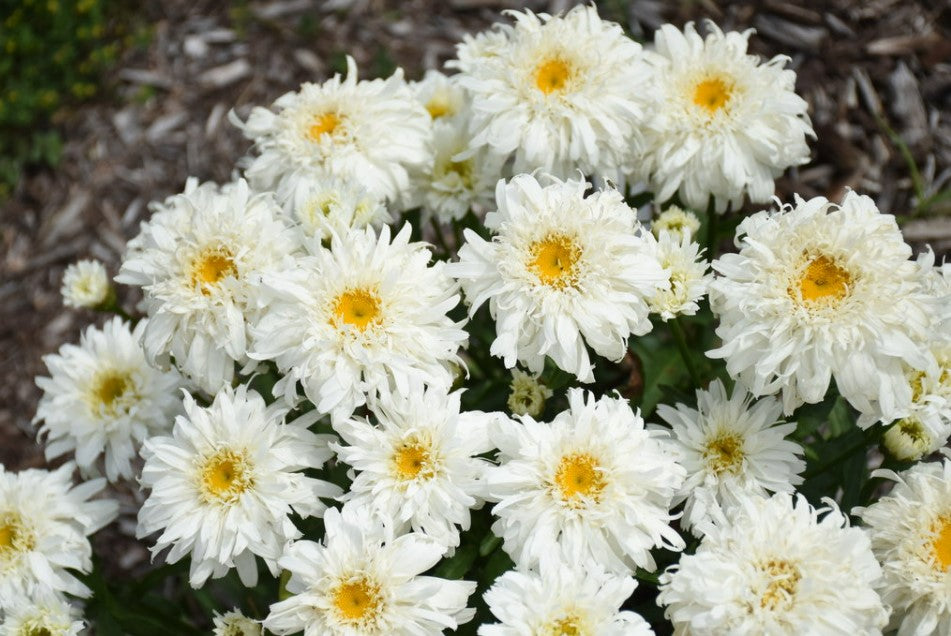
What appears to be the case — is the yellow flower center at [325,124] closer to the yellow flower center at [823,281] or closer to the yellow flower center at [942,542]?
the yellow flower center at [823,281]

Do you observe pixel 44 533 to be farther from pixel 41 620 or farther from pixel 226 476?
pixel 226 476

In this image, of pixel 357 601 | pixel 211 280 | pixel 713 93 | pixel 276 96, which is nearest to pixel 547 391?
pixel 357 601

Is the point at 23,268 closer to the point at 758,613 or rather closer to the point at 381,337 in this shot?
the point at 381,337

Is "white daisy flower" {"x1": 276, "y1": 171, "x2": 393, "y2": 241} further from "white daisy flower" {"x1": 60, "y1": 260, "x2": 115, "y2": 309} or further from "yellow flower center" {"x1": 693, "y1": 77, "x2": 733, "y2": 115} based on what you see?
"yellow flower center" {"x1": 693, "y1": 77, "x2": 733, "y2": 115}

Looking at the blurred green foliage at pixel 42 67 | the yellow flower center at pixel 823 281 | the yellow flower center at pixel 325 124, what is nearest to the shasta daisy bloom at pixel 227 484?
the yellow flower center at pixel 325 124

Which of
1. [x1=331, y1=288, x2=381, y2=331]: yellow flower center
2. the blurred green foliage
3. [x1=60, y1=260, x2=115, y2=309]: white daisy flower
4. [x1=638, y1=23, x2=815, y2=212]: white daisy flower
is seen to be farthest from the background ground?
[x1=331, y1=288, x2=381, y2=331]: yellow flower center

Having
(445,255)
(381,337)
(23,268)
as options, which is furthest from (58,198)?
(381,337)
